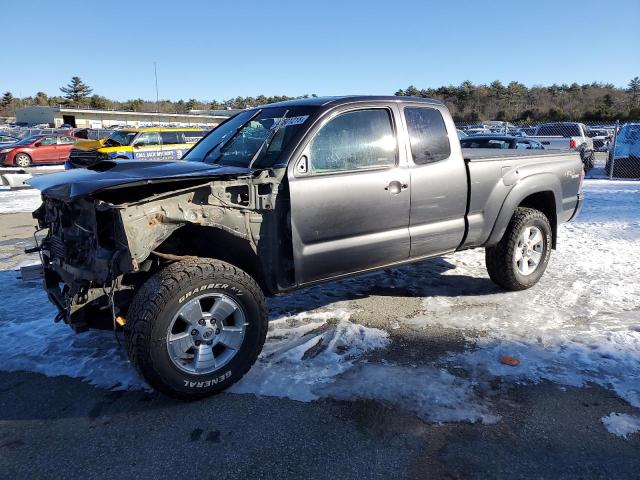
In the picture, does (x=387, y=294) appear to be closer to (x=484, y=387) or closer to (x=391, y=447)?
(x=484, y=387)

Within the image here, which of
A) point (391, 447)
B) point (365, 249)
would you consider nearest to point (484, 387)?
point (391, 447)

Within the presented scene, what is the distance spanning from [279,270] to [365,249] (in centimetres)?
72

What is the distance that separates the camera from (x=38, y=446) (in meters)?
2.70

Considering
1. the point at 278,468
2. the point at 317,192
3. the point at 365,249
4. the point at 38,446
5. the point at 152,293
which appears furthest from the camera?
the point at 365,249

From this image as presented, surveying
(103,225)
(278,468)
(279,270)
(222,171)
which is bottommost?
(278,468)

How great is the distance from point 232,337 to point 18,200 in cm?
1098

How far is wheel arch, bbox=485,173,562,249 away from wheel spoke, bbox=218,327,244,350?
105 inches

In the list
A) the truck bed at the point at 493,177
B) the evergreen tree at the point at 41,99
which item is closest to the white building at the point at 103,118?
the evergreen tree at the point at 41,99

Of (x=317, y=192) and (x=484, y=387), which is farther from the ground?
(x=317, y=192)

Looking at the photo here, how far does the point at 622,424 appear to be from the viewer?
9.25 feet

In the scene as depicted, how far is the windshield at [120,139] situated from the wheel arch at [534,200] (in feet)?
46.7

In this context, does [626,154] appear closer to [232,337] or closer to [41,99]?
[232,337]

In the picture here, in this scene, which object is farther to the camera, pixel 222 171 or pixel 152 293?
pixel 222 171

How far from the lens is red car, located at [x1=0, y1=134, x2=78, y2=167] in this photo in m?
22.2
